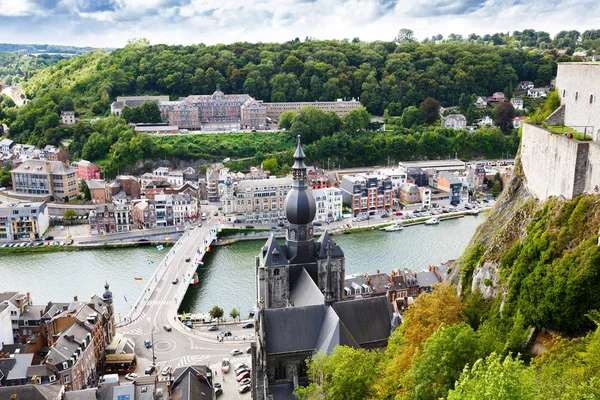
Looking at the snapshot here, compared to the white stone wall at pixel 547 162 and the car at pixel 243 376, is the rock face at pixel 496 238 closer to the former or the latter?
the white stone wall at pixel 547 162

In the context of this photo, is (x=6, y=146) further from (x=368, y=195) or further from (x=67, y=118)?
(x=368, y=195)

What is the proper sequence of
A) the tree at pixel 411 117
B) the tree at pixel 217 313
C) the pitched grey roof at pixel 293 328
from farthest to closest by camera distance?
the tree at pixel 411 117 < the tree at pixel 217 313 < the pitched grey roof at pixel 293 328

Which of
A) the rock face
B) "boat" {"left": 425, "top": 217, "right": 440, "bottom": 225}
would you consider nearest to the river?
"boat" {"left": 425, "top": 217, "right": 440, "bottom": 225}

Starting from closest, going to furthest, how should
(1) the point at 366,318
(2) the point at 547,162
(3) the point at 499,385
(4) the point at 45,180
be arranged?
(3) the point at 499,385 < (2) the point at 547,162 < (1) the point at 366,318 < (4) the point at 45,180

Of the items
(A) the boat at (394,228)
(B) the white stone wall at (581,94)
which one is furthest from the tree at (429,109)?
(B) the white stone wall at (581,94)

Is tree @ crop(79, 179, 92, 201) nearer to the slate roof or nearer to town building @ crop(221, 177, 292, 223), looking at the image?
town building @ crop(221, 177, 292, 223)

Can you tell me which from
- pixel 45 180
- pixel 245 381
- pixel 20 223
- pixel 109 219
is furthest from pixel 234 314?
pixel 45 180

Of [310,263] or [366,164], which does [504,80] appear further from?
[310,263]
